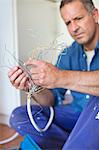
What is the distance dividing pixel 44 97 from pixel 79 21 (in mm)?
384

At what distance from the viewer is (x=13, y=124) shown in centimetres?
138

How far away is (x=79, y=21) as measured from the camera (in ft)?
4.21

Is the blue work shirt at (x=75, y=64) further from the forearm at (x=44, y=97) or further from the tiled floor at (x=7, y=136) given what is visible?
the tiled floor at (x=7, y=136)


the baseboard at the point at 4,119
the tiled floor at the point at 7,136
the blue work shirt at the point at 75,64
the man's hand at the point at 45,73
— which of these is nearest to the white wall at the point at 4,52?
the baseboard at the point at 4,119

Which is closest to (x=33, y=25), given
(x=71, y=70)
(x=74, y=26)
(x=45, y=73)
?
(x=74, y=26)

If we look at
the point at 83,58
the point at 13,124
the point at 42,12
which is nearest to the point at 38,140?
the point at 13,124

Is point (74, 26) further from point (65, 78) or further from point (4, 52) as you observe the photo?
point (4, 52)

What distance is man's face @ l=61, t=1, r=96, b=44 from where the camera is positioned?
1275 millimetres

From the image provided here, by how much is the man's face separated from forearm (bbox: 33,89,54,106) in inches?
11.3

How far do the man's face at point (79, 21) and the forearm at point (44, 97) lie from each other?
29 cm

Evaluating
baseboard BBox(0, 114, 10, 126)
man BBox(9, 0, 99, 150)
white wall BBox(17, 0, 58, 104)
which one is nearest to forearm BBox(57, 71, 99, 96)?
man BBox(9, 0, 99, 150)

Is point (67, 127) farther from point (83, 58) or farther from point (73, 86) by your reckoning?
point (73, 86)

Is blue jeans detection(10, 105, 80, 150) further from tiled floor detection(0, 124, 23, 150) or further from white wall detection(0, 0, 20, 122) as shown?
white wall detection(0, 0, 20, 122)

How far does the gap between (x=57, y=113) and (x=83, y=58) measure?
0.30 m
